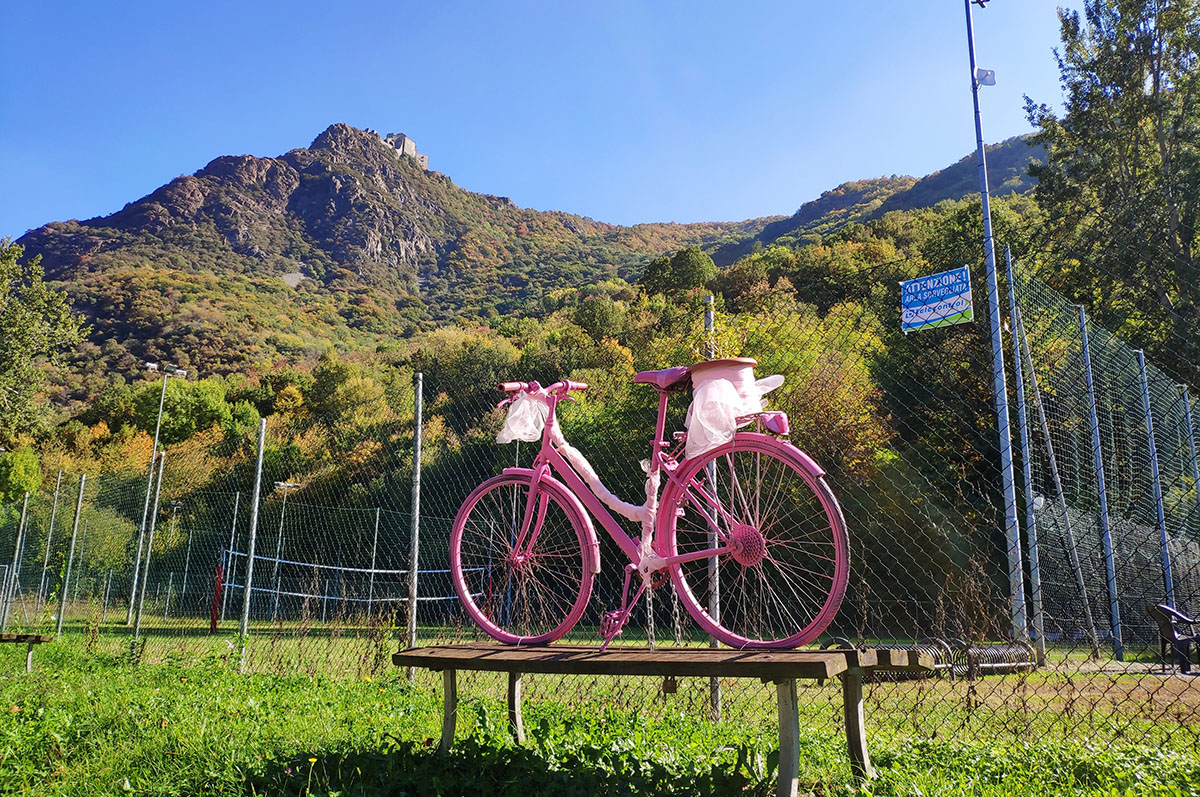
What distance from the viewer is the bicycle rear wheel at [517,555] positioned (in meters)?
3.12

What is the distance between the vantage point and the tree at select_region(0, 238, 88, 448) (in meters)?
21.3

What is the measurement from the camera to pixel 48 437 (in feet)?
104

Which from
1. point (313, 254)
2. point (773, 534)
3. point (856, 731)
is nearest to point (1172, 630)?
point (856, 731)

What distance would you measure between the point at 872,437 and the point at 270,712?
144 inches

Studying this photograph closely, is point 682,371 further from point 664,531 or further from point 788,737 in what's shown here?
point 788,737

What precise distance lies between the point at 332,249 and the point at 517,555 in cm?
6742

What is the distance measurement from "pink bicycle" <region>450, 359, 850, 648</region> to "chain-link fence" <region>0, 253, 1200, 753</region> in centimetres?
37

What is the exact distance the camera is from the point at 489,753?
8.79 feet

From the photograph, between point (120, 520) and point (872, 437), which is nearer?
point (872, 437)

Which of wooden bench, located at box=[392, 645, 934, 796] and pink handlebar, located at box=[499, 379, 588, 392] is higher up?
pink handlebar, located at box=[499, 379, 588, 392]

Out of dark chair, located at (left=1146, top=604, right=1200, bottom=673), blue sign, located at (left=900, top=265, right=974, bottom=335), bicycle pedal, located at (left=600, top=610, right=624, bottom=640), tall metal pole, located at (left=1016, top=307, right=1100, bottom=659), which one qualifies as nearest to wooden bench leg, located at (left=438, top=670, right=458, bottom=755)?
bicycle pedal, located at (left=600, top=610, right=624, bottom=640)

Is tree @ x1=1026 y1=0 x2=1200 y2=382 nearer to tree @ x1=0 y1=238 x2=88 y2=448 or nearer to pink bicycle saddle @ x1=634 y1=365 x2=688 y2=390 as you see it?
pink bicycle saddle @ x1=634 y1=365 x2=688 y2=390

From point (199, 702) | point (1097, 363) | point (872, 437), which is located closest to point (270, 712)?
point (199, 702)

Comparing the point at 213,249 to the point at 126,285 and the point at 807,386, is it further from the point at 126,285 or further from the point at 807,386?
the point at 807,386
